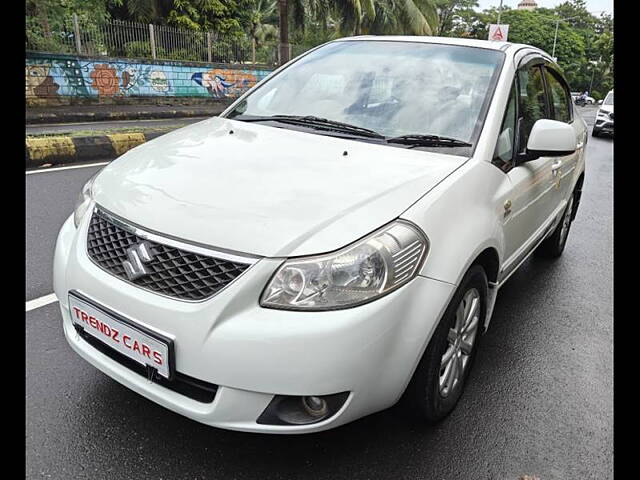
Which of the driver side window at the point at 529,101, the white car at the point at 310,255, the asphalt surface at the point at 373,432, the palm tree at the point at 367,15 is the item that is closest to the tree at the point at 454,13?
the palm tree at the point at 367,15

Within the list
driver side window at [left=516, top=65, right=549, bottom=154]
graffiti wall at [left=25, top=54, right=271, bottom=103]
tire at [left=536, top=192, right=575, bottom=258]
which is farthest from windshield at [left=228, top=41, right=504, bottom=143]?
graffiti wall at [left=25, top=54, right=271, bottom=103]

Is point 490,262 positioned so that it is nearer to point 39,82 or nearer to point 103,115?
point 103,115

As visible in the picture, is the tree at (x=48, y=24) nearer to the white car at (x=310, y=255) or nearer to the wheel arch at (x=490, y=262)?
the white car at (x=310, y=255)

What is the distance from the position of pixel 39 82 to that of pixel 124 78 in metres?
2.48

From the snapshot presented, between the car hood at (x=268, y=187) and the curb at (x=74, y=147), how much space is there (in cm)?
481

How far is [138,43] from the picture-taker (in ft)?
51.6

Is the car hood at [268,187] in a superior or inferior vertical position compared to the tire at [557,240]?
superior

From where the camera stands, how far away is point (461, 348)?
2.33 metres

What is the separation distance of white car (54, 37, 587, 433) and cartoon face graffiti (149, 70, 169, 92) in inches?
583

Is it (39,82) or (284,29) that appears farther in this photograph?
(284,29)

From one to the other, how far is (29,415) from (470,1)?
56.8 m

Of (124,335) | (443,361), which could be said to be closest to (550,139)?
(443,361)

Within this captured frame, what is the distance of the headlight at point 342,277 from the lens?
1719 mm
